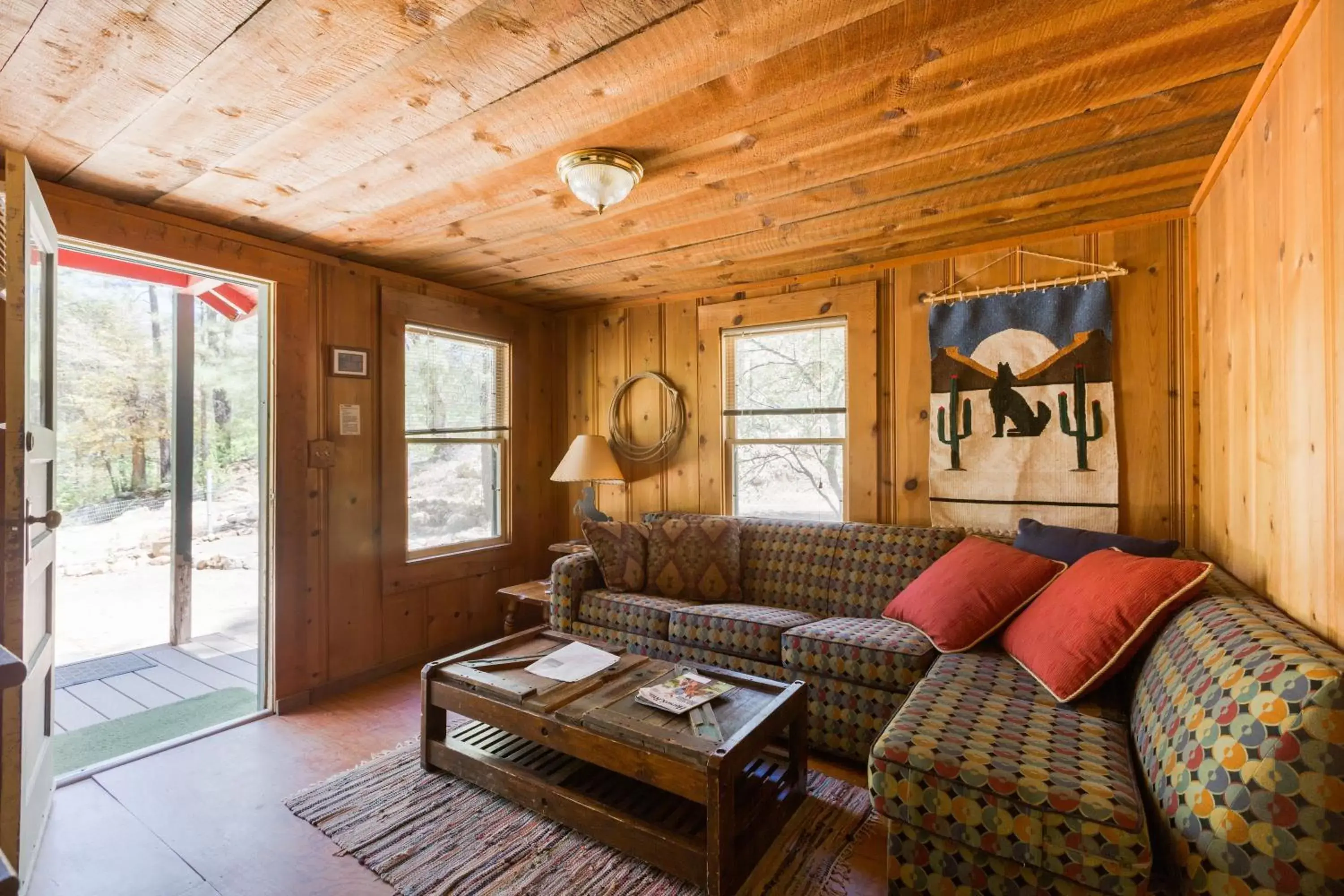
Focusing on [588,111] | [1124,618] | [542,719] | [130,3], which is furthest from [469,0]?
[1124,618]

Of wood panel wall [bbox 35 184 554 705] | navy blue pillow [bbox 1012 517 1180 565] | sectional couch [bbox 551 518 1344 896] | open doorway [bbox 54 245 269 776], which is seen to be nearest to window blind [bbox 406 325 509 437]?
wood panel wall [bbox 35 184 554 705]

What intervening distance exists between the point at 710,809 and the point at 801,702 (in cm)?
53

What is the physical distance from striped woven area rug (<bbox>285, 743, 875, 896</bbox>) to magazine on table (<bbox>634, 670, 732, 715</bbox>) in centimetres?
46

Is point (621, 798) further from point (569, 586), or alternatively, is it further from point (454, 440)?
point (454, 440)

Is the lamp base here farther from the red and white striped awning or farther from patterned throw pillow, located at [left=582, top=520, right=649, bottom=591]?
the red and white striped awning

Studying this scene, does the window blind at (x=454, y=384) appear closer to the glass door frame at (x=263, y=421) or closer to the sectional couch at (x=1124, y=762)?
the glass door frame at (x=263, y=421)

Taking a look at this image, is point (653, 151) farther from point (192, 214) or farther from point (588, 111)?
point (192, 214)

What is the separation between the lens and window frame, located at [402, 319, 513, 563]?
3.59 meters

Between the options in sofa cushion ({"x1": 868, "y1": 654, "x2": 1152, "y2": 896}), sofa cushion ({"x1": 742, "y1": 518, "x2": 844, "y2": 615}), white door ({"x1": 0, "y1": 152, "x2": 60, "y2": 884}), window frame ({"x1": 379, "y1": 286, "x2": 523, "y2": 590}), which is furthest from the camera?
window frame ({"x1": 379, "y1": 286, "x2": 523, "y2": 590})

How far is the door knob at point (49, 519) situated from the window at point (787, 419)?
294cm

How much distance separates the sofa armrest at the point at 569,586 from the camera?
3.27 meters

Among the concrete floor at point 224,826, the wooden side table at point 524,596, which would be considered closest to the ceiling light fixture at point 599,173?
the wooden side table at point 524,596

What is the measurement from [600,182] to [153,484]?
4.31 meters

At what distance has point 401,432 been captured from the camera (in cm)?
355
